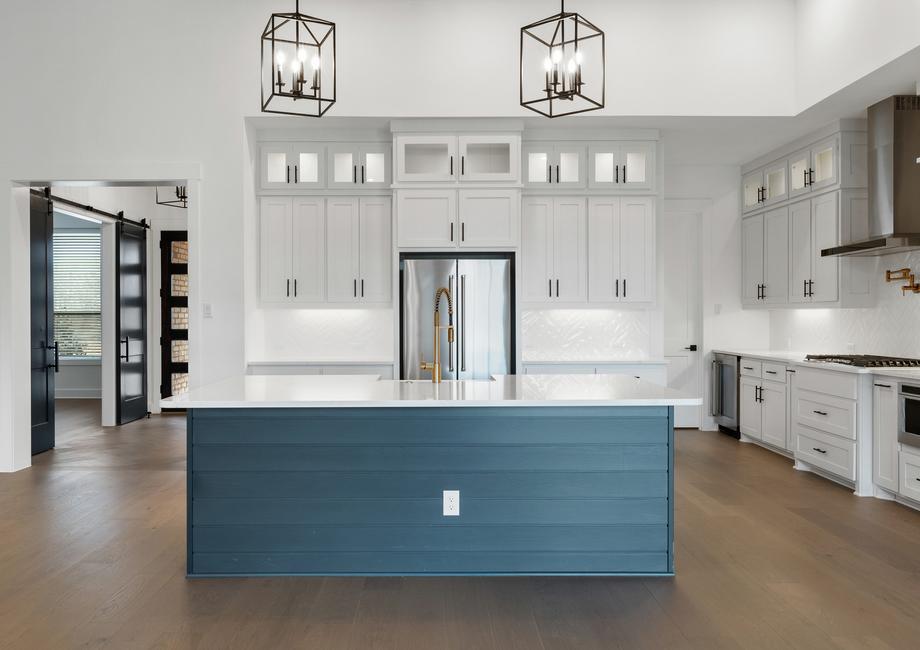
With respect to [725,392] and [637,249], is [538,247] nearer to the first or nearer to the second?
[637,249]

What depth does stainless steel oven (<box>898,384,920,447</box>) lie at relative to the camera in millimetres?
4113

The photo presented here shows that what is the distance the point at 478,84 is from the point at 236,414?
3564mm

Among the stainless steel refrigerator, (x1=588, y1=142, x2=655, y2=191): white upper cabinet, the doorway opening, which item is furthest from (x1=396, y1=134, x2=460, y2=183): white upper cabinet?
the doorway opening

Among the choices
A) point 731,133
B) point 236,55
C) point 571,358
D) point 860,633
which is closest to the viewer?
point 860,633

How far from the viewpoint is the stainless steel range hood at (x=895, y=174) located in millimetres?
4598

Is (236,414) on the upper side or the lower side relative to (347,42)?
lower

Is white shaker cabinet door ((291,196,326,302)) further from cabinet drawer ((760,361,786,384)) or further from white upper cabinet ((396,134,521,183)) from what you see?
cabinet drawer ((760,361,786,384))

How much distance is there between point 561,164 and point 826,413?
118 inches

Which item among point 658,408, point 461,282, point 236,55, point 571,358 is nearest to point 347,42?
point 236,55

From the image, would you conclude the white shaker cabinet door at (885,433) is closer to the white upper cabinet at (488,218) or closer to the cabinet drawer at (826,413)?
the cabinet drawer at (826,413)

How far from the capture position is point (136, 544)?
3635 mm

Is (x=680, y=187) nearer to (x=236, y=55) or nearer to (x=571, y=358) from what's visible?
(x=571, y=358)

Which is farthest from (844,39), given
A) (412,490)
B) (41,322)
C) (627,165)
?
(41,322)

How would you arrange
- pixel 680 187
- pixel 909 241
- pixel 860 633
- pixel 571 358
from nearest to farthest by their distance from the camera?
pixel 860 633 < pixel 909 241 < pixel 571 358 < pixel 680 187
